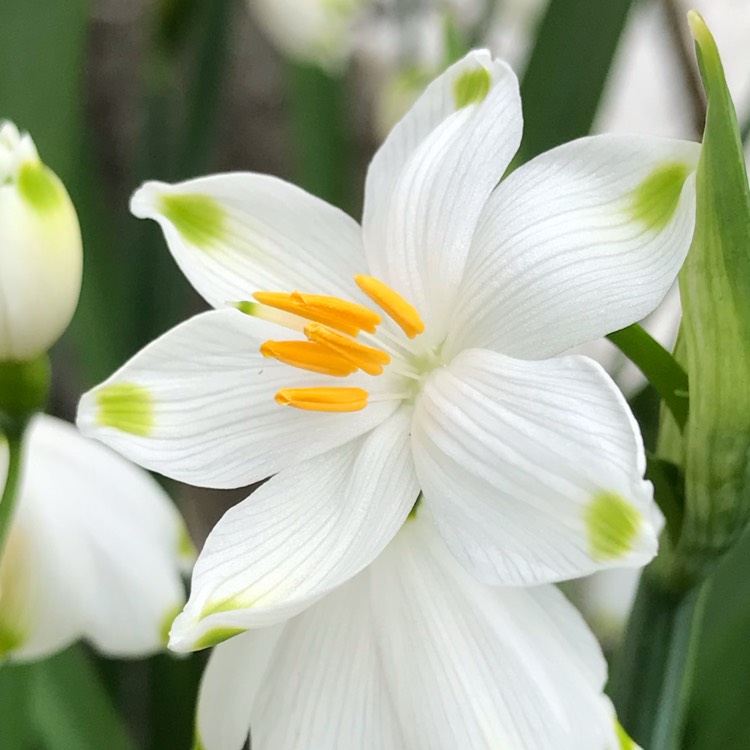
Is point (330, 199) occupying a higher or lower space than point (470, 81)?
lower

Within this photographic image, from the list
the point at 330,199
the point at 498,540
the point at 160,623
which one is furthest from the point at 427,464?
the point at 330,199

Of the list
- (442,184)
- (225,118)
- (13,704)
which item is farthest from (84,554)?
(225,118)

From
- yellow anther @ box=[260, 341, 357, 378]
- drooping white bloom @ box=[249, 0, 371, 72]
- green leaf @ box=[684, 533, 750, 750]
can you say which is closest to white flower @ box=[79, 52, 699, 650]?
yellow anther @ box=[260, 341, 357, 378]

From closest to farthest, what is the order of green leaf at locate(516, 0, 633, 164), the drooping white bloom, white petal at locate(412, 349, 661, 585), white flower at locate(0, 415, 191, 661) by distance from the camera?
white petal at locate(412, 349, 661, 585) < white flower at locate(0, 415, 191, 661) < green leaf at locate(516, 0, 633, 164) < the drooping white bloom

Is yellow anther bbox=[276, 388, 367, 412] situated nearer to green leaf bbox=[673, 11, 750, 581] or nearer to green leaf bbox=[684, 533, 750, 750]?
green leaf bbox=[673, 11, 750, 581]

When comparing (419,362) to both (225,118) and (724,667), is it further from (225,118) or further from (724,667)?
(225,118)

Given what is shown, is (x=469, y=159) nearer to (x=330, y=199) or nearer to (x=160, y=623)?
(x=160, y=623)

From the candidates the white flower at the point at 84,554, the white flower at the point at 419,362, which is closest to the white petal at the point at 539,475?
the white flower at the point at 419,362
